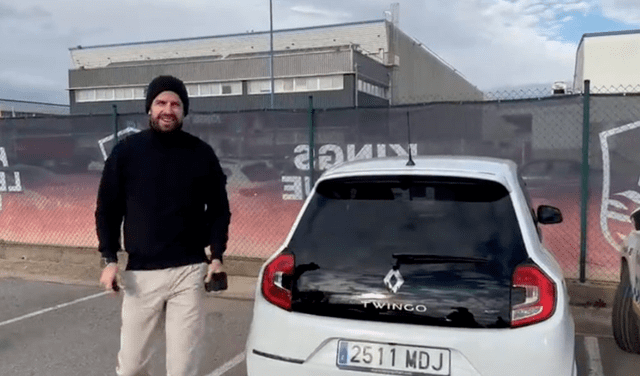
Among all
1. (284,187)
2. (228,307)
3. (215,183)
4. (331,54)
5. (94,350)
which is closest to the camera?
(215,183)

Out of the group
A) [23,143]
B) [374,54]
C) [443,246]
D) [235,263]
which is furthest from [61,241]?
[374,54]

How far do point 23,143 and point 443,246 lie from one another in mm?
8435

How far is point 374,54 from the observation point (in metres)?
57.8

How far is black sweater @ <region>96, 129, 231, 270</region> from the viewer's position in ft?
10.4

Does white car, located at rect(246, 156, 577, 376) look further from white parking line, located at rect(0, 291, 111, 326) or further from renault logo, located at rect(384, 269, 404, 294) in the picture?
white parking line, located at rect(0, 291, 111, 326)

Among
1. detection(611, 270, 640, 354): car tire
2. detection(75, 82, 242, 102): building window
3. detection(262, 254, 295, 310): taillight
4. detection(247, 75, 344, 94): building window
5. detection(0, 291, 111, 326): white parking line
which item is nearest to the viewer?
detection(262, 254, 295, 310): taillight

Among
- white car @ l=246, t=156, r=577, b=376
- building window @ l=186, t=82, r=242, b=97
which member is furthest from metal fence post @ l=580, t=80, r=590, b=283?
building window @ l=186, t=82, r=242, b=97

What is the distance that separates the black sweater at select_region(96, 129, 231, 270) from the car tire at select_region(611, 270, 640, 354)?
11.4 ft

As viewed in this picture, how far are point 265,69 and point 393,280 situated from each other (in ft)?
172

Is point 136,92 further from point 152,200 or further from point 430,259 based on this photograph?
point 430,259

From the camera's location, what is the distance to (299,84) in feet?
173

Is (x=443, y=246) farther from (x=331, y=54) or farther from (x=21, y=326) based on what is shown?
(x=331, y=54)

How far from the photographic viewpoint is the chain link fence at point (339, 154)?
6480mm

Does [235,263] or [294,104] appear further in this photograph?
[294,104]
